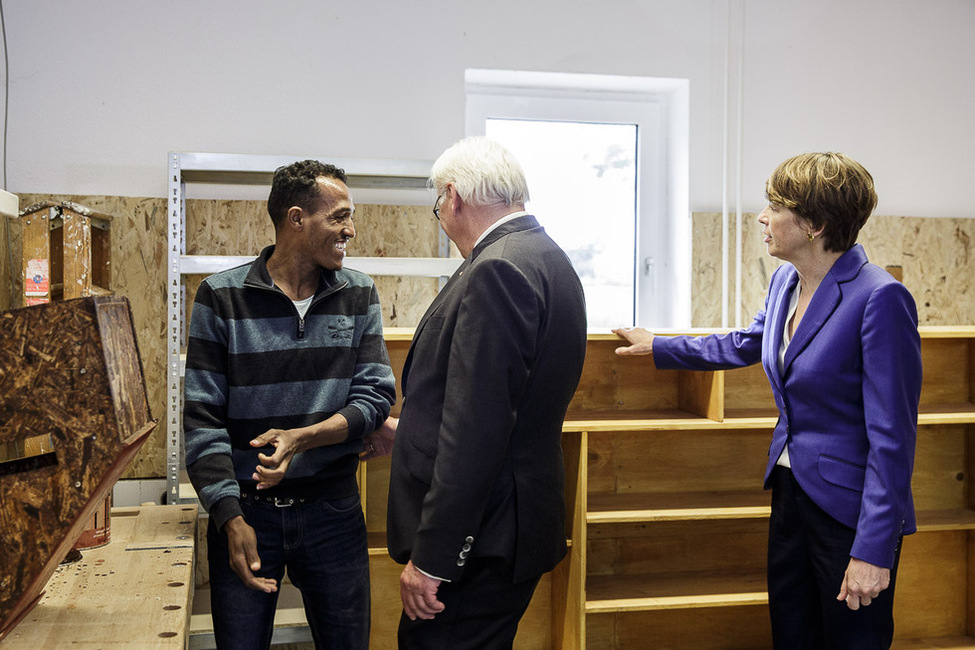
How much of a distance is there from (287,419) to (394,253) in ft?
4.30

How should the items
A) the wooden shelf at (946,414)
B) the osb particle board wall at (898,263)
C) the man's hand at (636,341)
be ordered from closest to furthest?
the man's hand at (636,341), the wooden shelf at (946,414), the osb particle board wall at (898,263)

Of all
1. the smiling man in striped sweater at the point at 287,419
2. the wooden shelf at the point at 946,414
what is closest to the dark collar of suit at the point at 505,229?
the smiling man in striped sweater at the point at 287,419

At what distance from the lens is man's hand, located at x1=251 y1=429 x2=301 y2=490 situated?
1.61m

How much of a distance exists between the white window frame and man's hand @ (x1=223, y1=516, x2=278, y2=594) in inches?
78.5

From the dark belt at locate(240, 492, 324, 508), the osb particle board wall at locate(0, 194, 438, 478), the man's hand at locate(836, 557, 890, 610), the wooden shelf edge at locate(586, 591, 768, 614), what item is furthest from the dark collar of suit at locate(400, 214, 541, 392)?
the osb particle board wall at locate(0, 194, 438, 478)

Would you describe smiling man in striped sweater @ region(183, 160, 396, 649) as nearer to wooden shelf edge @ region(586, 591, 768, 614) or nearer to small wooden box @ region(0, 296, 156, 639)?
small wooden box @ region(0, 296, 156, 639)

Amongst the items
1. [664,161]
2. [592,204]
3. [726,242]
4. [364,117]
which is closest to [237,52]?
[364,117]

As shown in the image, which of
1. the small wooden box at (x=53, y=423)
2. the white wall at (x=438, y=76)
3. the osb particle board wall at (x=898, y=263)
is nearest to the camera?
the small wooden box at (x=53, y=423)

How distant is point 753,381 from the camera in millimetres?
2703

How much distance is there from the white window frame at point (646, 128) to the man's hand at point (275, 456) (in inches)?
73.3

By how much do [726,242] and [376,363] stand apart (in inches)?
70.8

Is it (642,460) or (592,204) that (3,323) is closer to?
(642,460)

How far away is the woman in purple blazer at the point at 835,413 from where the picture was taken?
5.45 feet

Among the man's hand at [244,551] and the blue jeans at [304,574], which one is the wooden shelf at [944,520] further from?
the man's hand at [244,551]
